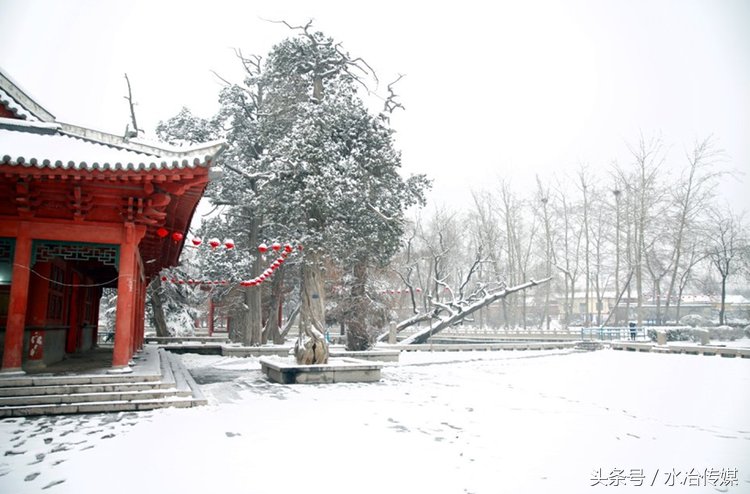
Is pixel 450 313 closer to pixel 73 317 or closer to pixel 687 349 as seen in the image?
pixel 687 349

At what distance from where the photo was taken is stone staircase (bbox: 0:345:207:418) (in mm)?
6936

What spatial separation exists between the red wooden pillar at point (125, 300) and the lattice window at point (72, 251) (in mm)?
190

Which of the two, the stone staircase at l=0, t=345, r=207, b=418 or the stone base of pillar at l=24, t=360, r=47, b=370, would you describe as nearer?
the stone staircase at l=0, t=345, r=207, b=418

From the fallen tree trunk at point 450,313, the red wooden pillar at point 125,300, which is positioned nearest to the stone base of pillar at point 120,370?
the red wooden pillar at point 125,300

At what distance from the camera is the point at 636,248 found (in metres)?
31.4

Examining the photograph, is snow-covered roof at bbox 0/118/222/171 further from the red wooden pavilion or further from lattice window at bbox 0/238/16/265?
lattice window at bbox 0/238/16/265

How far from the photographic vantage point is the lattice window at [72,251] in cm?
807

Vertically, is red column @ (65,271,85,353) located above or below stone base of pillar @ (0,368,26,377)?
above

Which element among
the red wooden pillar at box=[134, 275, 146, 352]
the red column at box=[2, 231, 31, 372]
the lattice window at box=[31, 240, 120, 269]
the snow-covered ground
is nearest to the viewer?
the snow-covered ground

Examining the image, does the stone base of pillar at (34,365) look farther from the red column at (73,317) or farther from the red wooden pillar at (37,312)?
the red column at (73,317)

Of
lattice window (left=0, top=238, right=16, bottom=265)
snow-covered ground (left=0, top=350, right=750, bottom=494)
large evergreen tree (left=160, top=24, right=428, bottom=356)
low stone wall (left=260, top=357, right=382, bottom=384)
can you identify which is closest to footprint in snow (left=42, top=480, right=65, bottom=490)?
snow-covered ground (left=0, top=350, right=750, bottom=494)

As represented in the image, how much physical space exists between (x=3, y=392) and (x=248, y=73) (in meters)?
19.1

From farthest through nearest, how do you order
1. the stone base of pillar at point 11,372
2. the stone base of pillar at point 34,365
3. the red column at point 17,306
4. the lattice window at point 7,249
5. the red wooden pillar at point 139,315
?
the red wooden pillar at point 139,315, the stone base of pillar at point 34,365, the lattice window at point 7,249, the red column at point 17,306, the stone base of pillar at point 11,372

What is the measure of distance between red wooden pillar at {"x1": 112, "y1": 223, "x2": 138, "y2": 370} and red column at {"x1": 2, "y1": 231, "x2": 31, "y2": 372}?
130 cm
